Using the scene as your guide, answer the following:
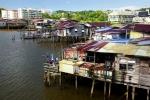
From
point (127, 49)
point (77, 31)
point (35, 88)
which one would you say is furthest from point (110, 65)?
point (77, 31)

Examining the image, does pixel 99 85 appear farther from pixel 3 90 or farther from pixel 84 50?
pixel 3 90

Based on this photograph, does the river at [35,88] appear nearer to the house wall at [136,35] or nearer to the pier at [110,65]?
the pier at [110,65]

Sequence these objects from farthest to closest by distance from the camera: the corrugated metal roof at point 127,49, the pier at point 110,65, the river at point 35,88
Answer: the river at point 35,88 → the corrugated metal roof at point 127,49 → the pier at point 110,65

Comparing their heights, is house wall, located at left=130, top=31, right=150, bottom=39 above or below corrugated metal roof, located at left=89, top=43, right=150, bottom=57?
above

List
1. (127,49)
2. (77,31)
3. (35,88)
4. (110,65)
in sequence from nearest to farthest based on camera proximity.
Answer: (127,49) → (110,65) → (35,88) → (77,31)

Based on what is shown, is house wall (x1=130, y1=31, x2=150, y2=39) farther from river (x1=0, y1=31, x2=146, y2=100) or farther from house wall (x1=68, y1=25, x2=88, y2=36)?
house wall (x1=68, y1=25, x2=88, y2=36)

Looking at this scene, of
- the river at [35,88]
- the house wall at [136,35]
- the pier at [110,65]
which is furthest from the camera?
the house wall at [136,35]

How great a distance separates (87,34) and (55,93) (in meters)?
49.4

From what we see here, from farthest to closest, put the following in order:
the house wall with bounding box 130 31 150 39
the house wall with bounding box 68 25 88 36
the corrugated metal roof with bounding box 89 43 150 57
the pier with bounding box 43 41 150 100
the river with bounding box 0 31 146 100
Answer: the house wall with bounding box 68 25 88 36 → the house wall with bounding box 130 31 150 39 → the river with bounding box 0 31 146 100 → the corrugated metal roof with bounding box 89 43 150 57 → the pier with bounding box 43 41 150 100

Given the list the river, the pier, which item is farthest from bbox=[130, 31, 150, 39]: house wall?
the river

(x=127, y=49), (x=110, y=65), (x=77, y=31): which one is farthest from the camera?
(x=77, y=31)

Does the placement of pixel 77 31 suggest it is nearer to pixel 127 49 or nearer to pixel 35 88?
pixel 35 88

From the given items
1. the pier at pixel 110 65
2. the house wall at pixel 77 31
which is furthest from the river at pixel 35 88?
the house wall at pixel 77 31

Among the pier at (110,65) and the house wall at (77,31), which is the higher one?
the house wall at (77,31)
